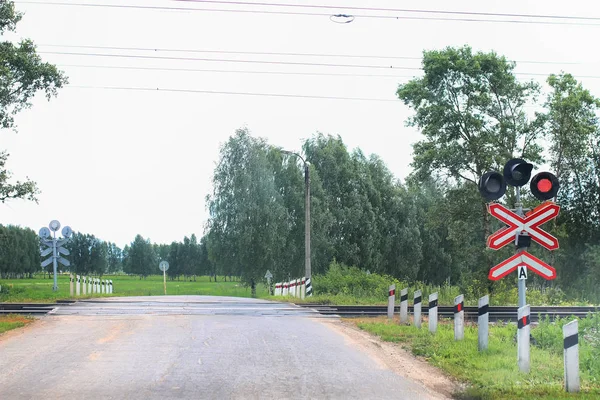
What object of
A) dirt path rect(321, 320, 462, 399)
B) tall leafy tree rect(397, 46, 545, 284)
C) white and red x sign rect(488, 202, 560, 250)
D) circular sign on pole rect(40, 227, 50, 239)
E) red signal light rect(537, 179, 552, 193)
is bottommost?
dirt path rect(321, 320, 462, 399)

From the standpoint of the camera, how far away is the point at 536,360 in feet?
36.2

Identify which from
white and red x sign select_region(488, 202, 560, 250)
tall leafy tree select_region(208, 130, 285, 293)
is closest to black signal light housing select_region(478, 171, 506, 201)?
white and red x sign select_region(488, 202, 560, 250)

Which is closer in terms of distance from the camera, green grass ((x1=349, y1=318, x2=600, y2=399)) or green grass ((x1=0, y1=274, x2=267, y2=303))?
green grass ((x1=349, y1=318, x2=600, y2=399))

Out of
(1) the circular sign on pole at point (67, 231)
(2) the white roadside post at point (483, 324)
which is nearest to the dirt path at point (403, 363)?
(2) the white roadside post at point (483, 324)

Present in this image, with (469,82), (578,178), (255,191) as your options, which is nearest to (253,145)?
(255,191)

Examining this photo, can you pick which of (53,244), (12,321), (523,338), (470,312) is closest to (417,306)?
(470,312)

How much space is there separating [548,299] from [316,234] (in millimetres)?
29512

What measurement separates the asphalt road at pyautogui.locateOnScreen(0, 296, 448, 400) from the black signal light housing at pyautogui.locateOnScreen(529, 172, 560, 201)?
3.53 meters

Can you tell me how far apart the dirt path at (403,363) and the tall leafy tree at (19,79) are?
22.6m

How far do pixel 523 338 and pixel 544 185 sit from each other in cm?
241

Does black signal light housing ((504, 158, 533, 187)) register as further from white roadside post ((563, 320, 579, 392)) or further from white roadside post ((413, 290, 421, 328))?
white roadside post ((413, 290, 421, 328))

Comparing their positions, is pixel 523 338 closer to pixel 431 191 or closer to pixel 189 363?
pixel 189 363

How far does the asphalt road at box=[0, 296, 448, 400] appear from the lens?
8.72 metres

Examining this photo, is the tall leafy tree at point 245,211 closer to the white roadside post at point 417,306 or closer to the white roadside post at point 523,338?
the white roadside post at point 417,306
